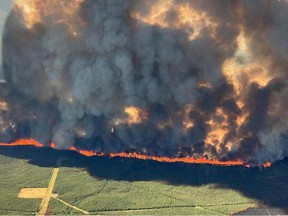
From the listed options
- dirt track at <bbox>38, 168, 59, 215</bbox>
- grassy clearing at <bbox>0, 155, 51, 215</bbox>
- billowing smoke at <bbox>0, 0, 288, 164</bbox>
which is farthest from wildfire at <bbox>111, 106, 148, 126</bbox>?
grassy clearing at <bbox>0, 155, 51, 215</bbox>

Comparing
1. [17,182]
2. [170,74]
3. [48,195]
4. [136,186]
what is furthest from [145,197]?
[17,182]

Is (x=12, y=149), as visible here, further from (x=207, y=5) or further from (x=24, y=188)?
(x=207, y=5)

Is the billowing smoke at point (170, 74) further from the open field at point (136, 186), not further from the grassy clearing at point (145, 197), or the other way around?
the grassy clearing at point (145, 197)

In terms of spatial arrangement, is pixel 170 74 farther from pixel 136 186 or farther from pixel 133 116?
pixel 136 186

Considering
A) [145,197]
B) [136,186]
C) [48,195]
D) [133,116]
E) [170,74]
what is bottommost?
[145,197]

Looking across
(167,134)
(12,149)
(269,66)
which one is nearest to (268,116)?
(269,66)

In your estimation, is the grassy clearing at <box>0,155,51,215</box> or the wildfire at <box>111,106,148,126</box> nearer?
the grassy clearing at <box>0,155,51,215</box>

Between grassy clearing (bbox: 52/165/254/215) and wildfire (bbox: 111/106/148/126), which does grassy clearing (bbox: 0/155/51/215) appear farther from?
wildfire (bbox: 111/106/148/126)
